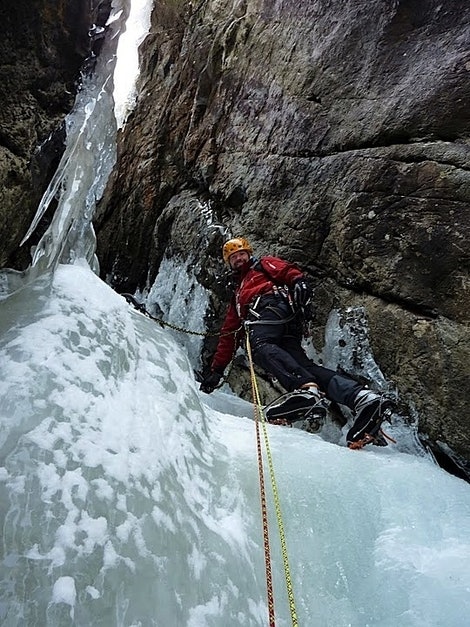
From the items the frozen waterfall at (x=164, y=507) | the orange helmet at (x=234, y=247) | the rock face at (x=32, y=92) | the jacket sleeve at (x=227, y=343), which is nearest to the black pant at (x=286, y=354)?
the jacket sleeve at (x=227, y=343)

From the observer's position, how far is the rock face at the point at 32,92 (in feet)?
10.4

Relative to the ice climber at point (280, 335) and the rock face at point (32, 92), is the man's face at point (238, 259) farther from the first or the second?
the rock face at point (32, 92)

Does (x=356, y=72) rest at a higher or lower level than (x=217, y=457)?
higher

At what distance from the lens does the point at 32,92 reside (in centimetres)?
342

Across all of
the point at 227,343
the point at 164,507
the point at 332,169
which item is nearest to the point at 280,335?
the point at 227,343

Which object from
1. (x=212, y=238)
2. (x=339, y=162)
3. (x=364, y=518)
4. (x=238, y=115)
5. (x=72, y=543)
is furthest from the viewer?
(x=238, y=115)

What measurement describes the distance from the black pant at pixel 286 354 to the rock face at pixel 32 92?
2287 millimetres

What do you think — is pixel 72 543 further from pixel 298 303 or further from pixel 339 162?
Result: pixel 339 162

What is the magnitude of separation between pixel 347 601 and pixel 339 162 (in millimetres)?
4419

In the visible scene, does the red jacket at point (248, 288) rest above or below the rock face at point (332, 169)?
below

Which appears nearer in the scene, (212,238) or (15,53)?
(15,53)

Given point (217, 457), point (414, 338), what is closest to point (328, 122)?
point (414, 338)

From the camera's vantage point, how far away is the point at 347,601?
2.45 meters

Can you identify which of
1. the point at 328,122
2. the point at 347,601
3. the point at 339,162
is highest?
the point at 328,122
